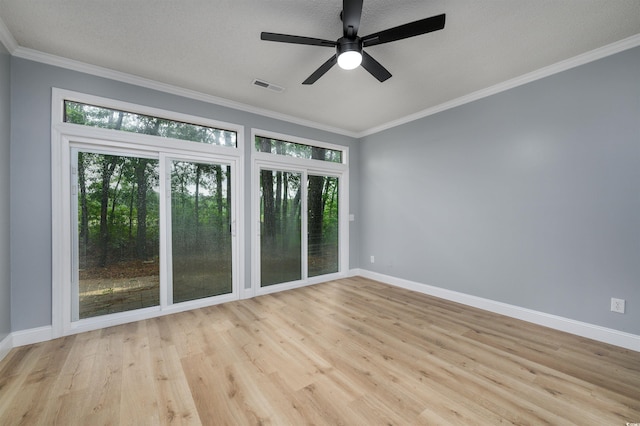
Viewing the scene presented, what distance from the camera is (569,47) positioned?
8.02ft

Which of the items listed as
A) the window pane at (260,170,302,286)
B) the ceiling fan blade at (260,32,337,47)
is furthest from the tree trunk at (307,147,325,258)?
the ceiling fan blade at (260,32,337,47)

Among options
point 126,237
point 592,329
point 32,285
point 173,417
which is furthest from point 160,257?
point 592,329

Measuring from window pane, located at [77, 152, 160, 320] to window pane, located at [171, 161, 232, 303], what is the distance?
0.24 metres

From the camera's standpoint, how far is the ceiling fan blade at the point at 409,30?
172 centimetres

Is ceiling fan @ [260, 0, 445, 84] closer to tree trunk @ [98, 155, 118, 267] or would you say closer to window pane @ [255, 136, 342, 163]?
window pane @ [255, 136, 342, 163]

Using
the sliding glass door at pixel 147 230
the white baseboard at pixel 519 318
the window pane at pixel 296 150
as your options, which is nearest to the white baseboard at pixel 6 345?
the white baseboard at pixel 519 318

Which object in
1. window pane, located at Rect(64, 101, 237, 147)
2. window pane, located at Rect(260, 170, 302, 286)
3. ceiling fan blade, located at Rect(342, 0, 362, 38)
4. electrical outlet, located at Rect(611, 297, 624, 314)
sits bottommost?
electrical outlet, located at Rect(611, 297, 624, 314)

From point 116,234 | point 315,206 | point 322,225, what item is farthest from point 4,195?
point 322,225

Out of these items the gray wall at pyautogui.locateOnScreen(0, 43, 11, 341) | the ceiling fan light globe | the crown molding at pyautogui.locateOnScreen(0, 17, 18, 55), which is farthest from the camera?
the gray wall at pyautogui.locateOnScreen(0, 43, 11, 341)

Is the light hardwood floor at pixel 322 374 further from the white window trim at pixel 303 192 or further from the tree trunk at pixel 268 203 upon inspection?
the tree trunk at pixel 268 203

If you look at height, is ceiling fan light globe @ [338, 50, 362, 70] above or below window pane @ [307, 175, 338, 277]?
above

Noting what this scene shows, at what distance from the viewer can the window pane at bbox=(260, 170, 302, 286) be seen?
4.01 metres

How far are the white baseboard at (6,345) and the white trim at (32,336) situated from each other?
0.12ft

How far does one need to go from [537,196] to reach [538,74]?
4.50 feet
